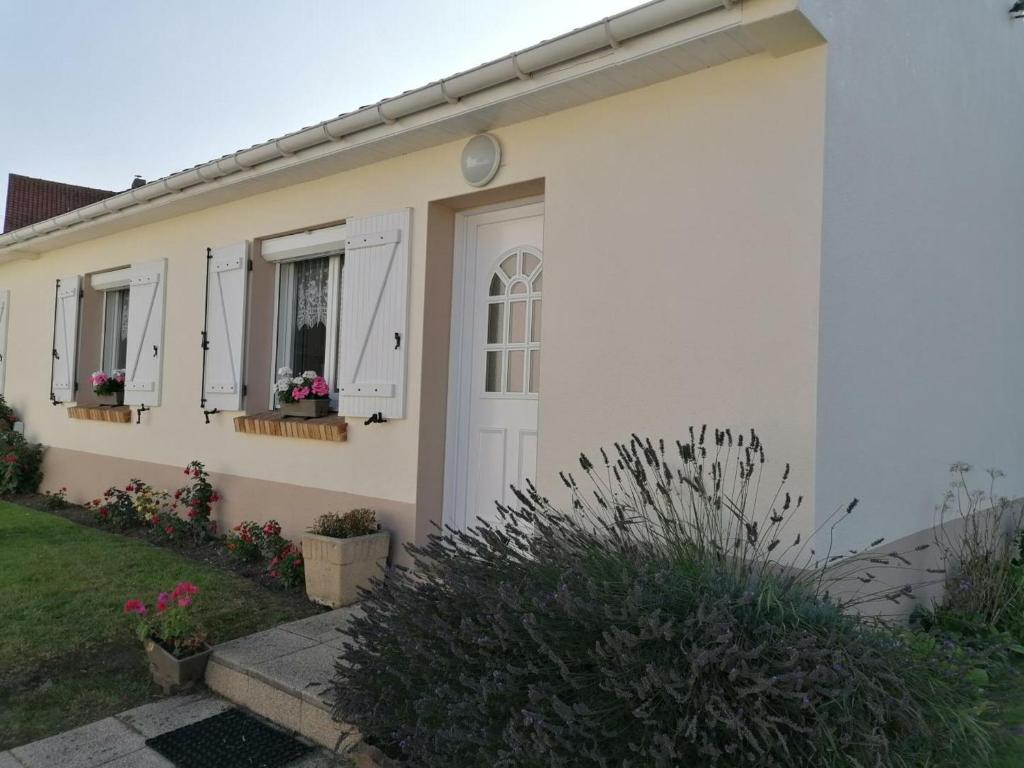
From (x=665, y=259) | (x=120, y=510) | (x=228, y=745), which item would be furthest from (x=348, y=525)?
(x=120, y=510)

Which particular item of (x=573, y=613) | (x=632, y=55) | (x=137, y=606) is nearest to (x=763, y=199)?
(x=632, y=55)

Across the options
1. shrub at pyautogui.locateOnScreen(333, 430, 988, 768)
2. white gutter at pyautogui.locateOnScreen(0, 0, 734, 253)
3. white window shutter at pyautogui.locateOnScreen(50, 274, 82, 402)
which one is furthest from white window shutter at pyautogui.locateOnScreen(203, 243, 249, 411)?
shrub at pyautogui.locateOnScreen(333, 430, 988, 768)

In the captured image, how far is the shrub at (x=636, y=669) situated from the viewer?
210cm

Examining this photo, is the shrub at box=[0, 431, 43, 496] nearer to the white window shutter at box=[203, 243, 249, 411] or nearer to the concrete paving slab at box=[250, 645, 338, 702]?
the white window shutter at box=[203, 243, 249, 411]

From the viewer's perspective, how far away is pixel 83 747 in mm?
3045

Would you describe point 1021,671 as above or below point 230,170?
below

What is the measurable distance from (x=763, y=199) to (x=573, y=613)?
7.35 feet

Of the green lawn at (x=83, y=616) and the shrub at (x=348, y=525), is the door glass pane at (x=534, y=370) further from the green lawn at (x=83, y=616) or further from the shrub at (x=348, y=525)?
the green lawn at (x=83, y=616)

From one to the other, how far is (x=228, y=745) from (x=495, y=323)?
285cm

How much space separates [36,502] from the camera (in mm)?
8469

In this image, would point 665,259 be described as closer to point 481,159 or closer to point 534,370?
point 534,370

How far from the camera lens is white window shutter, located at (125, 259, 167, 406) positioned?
23.4 ft

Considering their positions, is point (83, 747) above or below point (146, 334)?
below

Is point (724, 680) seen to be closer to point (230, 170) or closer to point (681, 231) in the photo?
point (681, 231)
